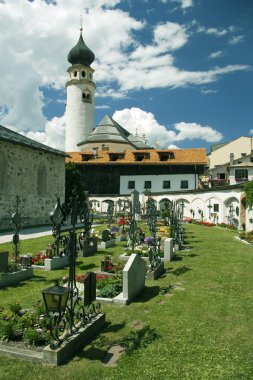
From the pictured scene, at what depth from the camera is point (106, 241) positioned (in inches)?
728

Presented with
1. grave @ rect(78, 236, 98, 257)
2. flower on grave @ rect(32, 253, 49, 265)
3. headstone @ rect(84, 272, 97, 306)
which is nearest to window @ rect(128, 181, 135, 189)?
grave @ rect(78, 236, 98, 257)

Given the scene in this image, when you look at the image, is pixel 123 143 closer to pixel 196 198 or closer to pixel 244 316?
pixel 196 198

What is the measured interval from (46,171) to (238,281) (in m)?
23.2

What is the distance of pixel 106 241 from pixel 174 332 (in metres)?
11.6

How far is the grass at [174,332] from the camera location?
556cm

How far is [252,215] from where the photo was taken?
3008cm

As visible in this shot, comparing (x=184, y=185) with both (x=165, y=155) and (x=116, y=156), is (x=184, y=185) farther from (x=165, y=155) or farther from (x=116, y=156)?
(x=116, y=156)

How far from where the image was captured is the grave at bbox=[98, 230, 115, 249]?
18.1 metres

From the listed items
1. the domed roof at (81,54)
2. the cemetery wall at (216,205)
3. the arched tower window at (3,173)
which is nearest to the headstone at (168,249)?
the arched tower window at (3,173)

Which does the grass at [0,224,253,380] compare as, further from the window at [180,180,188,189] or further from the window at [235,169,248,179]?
the window at [235,169,248,179]

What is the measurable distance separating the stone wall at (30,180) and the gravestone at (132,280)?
1735 cm

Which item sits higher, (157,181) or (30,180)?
(157,181)

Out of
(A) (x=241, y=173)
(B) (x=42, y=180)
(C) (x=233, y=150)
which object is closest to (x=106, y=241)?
(B) (x=42, y=180)

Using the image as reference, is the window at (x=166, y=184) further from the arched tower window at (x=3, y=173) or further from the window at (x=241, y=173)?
the arched tower window at (x=3, y=173)
